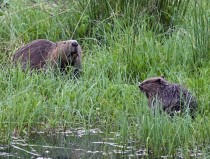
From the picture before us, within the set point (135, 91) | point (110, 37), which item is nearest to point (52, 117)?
point (135, 91)

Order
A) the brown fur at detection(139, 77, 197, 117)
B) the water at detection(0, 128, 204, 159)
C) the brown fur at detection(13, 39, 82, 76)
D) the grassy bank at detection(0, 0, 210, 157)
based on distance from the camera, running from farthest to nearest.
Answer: the brown fur at detection(13, 39, 82, 76) < the brown fur at detection(139, 77, 197, 117) < the grassy bank at detection(0, 0, 210, 157) < the water at detection(0, 128, 204, 159)

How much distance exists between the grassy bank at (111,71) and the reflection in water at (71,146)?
0.11 metres

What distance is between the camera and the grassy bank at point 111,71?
579 cm

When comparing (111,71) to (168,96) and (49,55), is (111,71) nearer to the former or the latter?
(49,55)

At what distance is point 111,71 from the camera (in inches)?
295

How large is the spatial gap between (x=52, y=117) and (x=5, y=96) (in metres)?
0.55

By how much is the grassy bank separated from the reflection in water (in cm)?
11

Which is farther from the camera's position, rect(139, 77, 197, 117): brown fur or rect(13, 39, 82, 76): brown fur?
rect(13, 39, 82, 76): brown fur

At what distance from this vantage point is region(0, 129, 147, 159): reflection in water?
5.46 meters

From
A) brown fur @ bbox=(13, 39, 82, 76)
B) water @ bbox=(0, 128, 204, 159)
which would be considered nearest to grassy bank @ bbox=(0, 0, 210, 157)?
water @ bbox=(0, 128, 204, 159)

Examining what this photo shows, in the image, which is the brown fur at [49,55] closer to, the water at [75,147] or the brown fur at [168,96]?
the brown fur at [168,96]

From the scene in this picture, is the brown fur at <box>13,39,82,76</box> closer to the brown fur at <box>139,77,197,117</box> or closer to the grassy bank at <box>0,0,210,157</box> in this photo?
the grassy bank at <box>0,0,210,157</box>

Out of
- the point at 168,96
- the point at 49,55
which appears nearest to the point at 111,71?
the point at 49,55

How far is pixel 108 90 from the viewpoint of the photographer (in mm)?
6973
